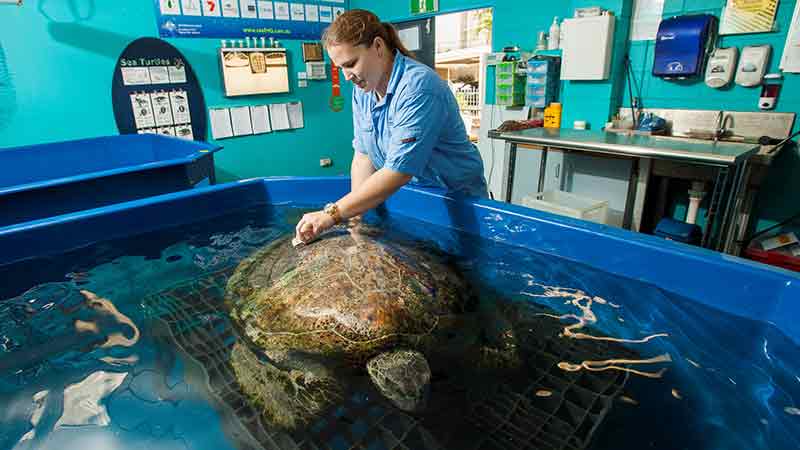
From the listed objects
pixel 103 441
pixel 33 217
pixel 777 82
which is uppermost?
pixel 777 82

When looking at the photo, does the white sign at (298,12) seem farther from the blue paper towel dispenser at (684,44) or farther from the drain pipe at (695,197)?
the drain pipe at (695,197)

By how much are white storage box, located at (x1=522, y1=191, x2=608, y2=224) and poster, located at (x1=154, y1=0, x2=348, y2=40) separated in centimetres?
197

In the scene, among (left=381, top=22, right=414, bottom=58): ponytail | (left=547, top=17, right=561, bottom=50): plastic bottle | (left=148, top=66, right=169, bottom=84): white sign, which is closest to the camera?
(left=381, top=22, right=414, bottom=58): ponytail

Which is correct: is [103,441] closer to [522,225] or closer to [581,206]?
[522,225]

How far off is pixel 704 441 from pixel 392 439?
61cm

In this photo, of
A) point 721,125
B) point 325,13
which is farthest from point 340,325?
point 325,13

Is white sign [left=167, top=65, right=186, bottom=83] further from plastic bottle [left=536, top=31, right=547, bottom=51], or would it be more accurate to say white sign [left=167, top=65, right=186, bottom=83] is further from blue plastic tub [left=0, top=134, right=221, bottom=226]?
plastic bottle [left=536, top=31, right=547, bottom=51]

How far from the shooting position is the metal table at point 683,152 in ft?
7.32

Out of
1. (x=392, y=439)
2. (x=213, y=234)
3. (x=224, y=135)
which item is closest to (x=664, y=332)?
(x=392, y=439)

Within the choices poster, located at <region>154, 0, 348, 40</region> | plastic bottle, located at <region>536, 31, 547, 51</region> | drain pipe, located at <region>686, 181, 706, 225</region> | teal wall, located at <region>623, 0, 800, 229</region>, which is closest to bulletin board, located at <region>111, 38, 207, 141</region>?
poster, located at <region>154, 0, 348, 40</region>

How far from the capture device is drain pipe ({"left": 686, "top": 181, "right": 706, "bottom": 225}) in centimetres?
273

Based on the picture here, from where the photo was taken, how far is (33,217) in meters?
1.99

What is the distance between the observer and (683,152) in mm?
2283

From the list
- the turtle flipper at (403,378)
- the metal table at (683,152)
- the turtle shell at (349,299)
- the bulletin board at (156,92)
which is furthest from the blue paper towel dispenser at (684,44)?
the bulletin board at (156,92)
